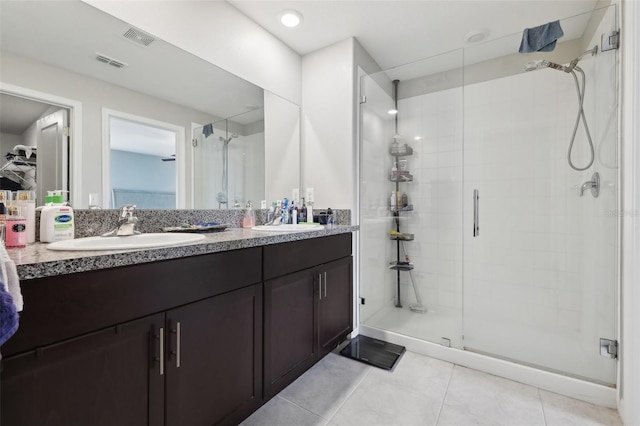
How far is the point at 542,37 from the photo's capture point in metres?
1.90

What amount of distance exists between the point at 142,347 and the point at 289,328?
0.72m

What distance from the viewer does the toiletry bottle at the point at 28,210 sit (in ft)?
3.51

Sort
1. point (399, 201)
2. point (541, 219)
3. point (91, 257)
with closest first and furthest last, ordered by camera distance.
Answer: point (91, 257), point (541, 219), point (399, 201)

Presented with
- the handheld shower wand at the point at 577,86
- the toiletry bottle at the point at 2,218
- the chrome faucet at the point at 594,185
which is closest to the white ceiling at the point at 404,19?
the handheld shower wand at the point at 577,86

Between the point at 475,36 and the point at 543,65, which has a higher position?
the point at 475,36

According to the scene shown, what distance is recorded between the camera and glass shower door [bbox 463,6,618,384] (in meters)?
1.63

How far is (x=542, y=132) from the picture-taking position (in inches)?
84.1

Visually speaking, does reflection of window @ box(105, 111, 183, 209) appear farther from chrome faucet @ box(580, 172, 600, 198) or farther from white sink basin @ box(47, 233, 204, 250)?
chrome faucet @ box(580, 172, 600, 198)

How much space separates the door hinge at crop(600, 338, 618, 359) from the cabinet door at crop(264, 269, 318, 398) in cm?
157

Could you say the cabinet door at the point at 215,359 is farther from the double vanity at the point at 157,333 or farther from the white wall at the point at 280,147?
the white wall at the point at 280,147

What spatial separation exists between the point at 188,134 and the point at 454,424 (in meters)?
2.06

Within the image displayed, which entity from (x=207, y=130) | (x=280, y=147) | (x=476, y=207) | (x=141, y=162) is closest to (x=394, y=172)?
(x=476, y=207)

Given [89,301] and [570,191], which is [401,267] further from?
[89,301]

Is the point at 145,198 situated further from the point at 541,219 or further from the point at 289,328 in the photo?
the point at 541,219
